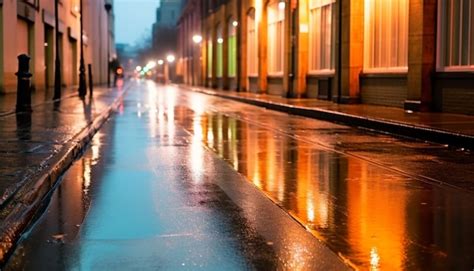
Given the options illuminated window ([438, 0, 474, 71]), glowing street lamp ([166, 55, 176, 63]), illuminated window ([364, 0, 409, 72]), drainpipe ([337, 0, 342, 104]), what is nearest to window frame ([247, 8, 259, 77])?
drainpipe ([337, 0, 342, 104])

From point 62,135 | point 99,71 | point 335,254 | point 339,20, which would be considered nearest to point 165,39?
point 99,71

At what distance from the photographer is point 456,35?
22203 millimetres

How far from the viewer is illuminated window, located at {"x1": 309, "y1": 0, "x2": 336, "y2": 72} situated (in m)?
34.3

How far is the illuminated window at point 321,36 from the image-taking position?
34344 millimetres

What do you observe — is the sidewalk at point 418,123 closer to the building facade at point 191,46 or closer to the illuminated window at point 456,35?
the illuminated window at point 456,35

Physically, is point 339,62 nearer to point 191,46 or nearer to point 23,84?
point 23,84

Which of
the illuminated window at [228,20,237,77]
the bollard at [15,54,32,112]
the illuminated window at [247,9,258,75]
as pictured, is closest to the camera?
the bollard at [15,54,32,112]

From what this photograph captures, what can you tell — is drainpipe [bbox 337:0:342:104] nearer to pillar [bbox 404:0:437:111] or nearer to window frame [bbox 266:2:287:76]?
pillar [bbox 404:0:437:111]

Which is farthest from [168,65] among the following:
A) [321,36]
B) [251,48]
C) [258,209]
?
[258,209]

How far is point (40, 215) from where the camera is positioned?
7742 millimetres

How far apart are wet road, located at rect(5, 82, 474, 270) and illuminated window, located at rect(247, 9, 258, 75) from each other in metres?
37.3

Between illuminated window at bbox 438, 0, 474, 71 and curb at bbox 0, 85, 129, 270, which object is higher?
illuminated window at bbox 438, 0, 474, 71

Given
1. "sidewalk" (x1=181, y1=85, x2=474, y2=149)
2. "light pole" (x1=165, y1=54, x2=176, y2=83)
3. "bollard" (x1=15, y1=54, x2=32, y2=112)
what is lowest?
"sidewalk" (x1=181, y1=85, x2=474, y2=149)

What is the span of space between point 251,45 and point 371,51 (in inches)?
958
